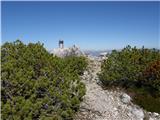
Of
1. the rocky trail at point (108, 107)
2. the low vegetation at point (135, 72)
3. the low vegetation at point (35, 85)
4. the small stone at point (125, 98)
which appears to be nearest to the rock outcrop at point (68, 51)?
the low vegetation at point (135, 72)

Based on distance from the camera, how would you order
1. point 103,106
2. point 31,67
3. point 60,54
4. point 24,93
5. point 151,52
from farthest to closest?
1. point 60,54
2. point 151,52
3. point 103,106
4. point 31,67
5. point 24,93

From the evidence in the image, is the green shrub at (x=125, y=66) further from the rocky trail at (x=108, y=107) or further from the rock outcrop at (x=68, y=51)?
the rock outcrop at (x=68, y=51)

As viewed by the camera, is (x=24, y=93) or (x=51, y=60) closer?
(x=24, y=93)

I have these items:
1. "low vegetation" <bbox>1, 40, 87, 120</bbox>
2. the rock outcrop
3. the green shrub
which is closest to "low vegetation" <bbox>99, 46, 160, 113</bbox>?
the green shrub

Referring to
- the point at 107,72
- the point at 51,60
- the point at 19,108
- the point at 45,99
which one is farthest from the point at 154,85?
the point at 19,108

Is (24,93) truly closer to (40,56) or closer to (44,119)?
(44,119)

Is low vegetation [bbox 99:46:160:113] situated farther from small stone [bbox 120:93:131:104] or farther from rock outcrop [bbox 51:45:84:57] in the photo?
rock outcrop [bbox 51:45:84:57]
